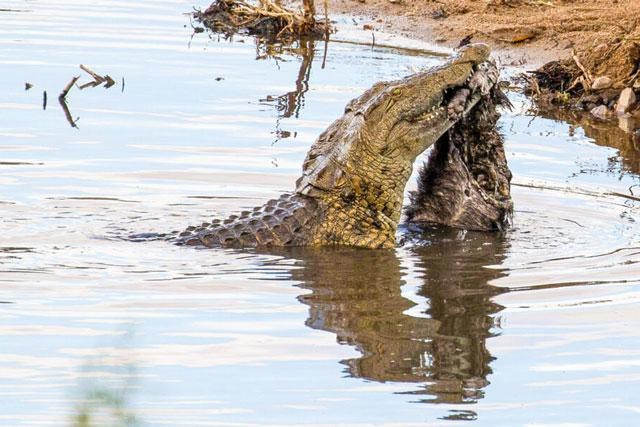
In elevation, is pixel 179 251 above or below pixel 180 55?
below

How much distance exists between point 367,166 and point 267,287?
1223 mm

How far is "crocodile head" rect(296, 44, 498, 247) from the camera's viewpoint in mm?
7625

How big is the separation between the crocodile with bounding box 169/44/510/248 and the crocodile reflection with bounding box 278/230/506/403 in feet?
0.50

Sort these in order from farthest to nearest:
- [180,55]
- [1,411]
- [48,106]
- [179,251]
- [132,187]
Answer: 1. [180,55]
2. [48,106]
3. [132,187]
4. [179,251]
5. [1,411]

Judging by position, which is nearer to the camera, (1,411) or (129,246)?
(1,411)

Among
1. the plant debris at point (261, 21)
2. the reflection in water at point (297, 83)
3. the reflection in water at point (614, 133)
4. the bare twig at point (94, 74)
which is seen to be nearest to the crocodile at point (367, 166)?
the reflection in water at point (614, 133)

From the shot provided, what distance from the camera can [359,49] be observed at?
580 inches

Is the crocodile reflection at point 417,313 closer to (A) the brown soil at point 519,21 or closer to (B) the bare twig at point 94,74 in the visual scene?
(B) the bare twig at point 94,74

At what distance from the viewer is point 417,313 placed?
20.9 ft

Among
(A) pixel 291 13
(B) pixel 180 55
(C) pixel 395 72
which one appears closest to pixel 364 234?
(C) pixel 395 72

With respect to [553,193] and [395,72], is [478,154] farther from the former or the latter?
[395,72]

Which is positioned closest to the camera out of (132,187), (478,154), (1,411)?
(1,411)

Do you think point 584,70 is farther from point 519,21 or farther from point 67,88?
point 67,88

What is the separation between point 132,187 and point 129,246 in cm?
137
